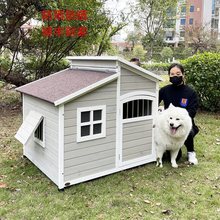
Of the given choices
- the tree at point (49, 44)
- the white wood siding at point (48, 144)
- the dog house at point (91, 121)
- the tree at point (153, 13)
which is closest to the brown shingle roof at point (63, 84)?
the dog house at point (91, 121)

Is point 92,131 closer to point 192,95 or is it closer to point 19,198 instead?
point 19,198

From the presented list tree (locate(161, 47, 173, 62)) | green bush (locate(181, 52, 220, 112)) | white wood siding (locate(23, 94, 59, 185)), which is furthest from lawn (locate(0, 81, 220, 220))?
tree (locate(161, 47, 173, 62))

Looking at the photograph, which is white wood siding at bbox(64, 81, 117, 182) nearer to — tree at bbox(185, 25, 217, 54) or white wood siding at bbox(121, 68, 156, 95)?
white wood siding at bbox(121, 68, 156, 95)

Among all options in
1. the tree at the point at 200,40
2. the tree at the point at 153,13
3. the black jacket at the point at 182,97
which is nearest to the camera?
the black jacket at the point at 182,97

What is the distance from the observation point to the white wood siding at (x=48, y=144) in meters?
3.50

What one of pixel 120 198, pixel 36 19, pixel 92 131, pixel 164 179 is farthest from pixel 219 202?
pixel 36 19

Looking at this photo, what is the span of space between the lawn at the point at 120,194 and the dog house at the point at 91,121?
0.18 m

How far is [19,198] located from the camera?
333 centimetres

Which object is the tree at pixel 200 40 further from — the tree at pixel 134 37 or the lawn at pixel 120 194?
the lawn at pixel 120 194

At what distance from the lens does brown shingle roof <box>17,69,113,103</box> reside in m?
3.54

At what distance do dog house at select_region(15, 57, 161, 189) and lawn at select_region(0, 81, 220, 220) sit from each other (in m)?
0.18

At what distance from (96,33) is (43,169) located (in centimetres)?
663

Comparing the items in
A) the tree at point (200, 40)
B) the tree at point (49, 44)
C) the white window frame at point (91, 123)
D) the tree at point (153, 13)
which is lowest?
the white window frame at point (91, 123)

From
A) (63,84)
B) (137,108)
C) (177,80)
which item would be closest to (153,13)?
(177,80)
